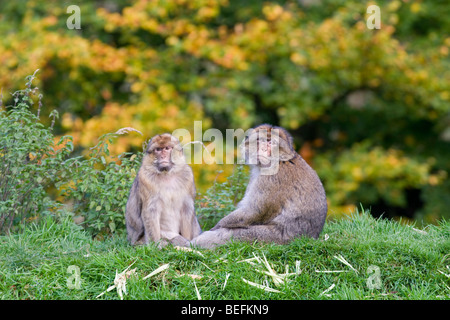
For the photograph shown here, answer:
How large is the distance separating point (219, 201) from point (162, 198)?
1.30m

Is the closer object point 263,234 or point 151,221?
point 263,234

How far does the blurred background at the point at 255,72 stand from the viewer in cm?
1004

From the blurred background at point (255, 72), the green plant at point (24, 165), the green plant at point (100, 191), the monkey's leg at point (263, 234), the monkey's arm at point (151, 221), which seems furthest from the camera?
the blurred background at point (255, 72)

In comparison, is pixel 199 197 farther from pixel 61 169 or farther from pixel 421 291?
pixel 421 291

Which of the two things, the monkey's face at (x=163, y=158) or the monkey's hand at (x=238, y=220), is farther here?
the monkey's face at (x=163, y=158)

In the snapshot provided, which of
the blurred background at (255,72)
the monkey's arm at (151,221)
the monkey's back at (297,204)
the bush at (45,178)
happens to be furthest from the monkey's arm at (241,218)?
the blurred background at (255,72)

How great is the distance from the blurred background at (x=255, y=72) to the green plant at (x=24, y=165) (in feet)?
9.22

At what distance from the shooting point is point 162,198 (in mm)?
5582

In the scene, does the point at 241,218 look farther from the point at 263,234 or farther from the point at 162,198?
the point at 162,198

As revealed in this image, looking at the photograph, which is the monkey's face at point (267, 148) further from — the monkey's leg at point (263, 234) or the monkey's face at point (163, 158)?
the monkey's face at point (163, 158)

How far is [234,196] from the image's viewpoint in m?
7.18

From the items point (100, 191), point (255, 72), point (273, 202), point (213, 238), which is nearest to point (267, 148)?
point (273, 202)

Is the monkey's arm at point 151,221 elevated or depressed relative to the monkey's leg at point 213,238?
elevated

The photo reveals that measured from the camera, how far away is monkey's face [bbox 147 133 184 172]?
216 inches
